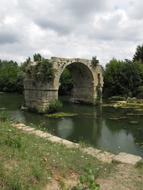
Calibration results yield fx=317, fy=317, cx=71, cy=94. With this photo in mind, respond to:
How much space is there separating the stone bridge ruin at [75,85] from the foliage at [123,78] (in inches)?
195

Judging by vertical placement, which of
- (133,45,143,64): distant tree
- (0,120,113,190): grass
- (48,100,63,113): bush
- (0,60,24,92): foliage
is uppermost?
(133,45,143,64): distant tree

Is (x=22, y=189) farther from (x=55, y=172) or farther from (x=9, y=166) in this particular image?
(x=55, y=172)

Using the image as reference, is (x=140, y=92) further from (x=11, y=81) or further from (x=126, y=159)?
(x=126, y=159)

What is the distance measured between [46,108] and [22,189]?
28739 millimetres

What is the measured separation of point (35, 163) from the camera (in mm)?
5492

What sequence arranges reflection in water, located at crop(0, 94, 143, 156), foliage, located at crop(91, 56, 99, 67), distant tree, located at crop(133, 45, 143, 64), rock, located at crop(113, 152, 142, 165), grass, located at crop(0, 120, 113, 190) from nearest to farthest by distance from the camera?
1. grass, located at crop(0, 120, 113, 190)
2. rock, located at crop(113, 152, 142, 165)
3. reflection in water, located at crop(0, 94, 143, 156)
4. foliage, located at crop(91, 56, 99, 67)
5. distant tree, located at crop(133, 45, 143, 64)

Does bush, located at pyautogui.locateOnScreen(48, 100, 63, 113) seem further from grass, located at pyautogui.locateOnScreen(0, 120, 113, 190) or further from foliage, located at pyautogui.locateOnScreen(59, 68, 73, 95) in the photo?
grass, located at pyautogui.locateOnScreen(0, 120, 113, 190)

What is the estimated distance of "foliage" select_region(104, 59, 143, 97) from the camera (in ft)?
159

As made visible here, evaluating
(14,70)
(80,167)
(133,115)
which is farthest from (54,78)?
(14,70)

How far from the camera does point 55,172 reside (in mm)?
5688

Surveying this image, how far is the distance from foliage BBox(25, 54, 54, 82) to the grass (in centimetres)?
2639

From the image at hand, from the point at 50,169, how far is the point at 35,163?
33cm

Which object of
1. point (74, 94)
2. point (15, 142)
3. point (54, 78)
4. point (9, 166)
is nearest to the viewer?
point (9, 166)

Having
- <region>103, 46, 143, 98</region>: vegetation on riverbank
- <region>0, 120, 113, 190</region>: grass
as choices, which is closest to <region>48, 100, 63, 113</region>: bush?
<region>103, 46, 143, 98</region>: vegetation on riverbank
